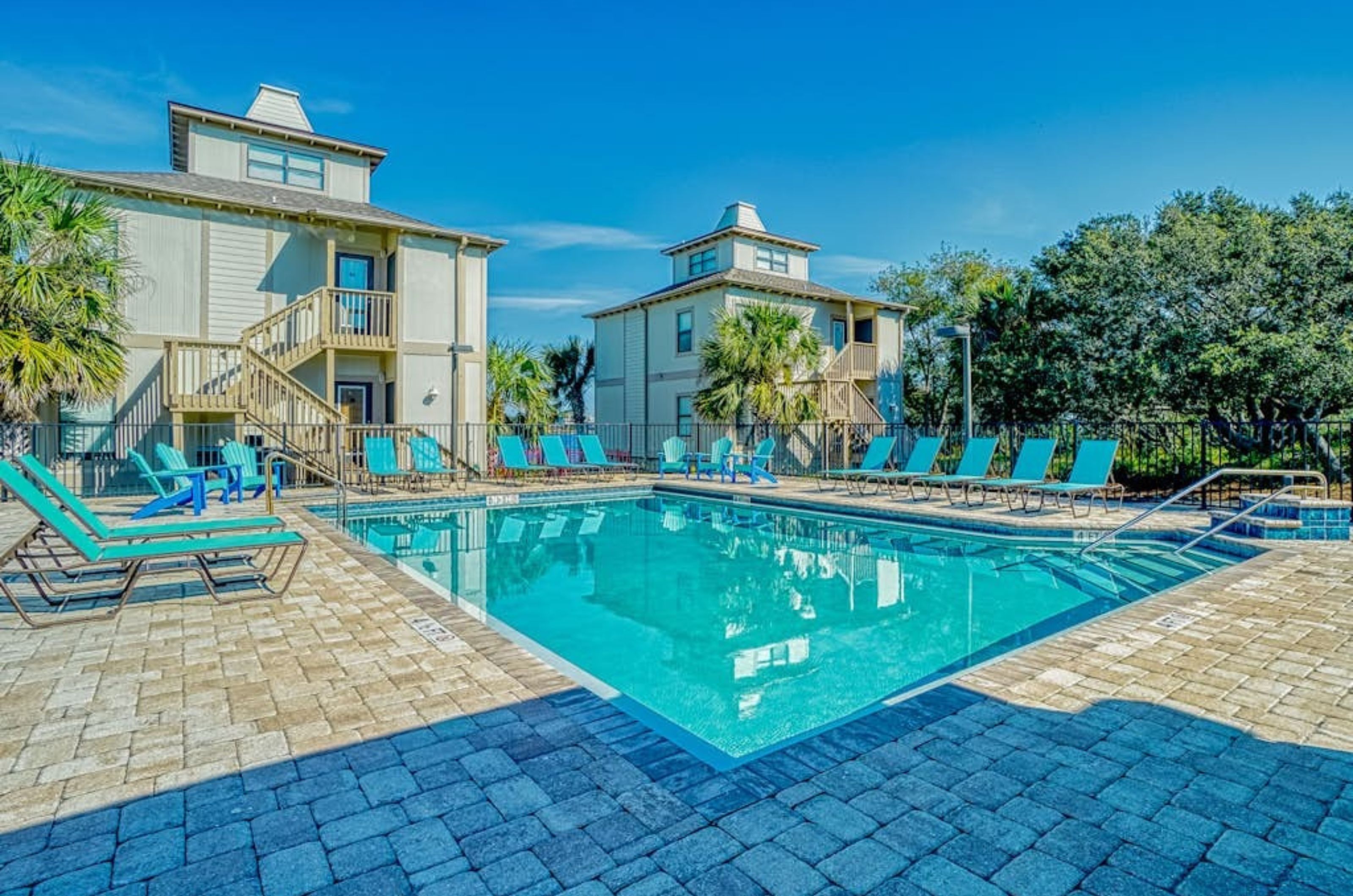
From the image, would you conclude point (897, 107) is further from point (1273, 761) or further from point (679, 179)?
point (1273, 761)

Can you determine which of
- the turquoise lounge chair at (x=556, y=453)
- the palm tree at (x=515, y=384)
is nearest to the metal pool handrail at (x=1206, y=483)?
the turquoise lounge chair at (x=556, y=453)

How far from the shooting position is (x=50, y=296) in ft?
34.1

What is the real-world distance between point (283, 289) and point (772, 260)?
14.7 meters

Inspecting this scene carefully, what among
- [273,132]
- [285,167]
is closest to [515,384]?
[285,167]

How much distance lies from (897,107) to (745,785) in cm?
1707

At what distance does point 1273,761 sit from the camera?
8.79 ft

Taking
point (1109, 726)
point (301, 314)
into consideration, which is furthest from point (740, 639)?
point (301, 314)

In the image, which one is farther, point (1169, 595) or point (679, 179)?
point (679, 179)

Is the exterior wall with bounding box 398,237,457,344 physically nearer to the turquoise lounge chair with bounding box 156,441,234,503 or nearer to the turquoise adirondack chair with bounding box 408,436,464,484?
the turquoise adirondack chair with bounding box 408,436,464,484

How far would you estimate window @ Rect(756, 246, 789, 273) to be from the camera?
23.5 meters

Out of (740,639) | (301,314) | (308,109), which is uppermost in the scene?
(308,109)

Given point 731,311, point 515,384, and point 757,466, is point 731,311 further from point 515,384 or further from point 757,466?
point 515,384

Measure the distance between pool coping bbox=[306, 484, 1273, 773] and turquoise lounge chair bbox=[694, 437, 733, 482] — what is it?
1914 millimetres

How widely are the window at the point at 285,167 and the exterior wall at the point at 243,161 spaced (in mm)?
87
